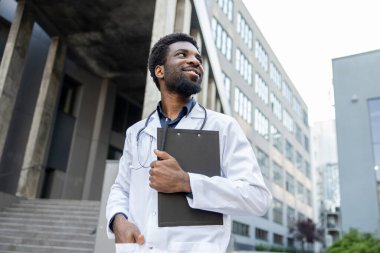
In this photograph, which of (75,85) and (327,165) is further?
(327,165)

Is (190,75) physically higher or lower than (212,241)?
higher

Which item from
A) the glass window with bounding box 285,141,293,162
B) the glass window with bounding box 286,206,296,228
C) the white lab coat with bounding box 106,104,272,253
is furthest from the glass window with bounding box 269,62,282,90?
the white lab coat with bounding box 106,104,272,253

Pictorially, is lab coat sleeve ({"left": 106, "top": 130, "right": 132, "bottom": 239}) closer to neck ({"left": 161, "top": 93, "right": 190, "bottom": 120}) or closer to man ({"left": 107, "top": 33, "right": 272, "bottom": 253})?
man ({"left": 107, "top": 33, "right": 272, "bottom": 253})

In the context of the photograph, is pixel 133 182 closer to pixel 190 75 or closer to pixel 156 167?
pixel 156 167

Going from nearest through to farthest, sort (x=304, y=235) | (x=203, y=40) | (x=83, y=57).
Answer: (x=203, y=40), (x=83, y=57), (x=304, y=235)

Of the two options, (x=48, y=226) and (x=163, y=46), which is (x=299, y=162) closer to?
(x=48, y=226)

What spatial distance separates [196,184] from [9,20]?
1736cm

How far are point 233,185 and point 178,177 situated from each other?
0.76 feet

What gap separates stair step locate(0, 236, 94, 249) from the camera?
364 inches

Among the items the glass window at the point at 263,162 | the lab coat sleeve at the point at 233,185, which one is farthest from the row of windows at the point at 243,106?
the lab coat sleeve at the point at 233,185

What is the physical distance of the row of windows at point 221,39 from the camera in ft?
86.7

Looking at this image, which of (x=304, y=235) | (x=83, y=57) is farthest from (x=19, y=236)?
(x=304, y=235)

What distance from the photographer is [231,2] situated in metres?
31.5

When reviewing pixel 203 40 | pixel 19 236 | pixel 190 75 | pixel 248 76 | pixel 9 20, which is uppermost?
pixel 248 76
